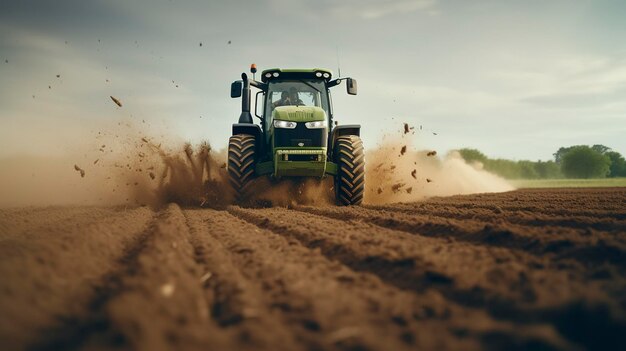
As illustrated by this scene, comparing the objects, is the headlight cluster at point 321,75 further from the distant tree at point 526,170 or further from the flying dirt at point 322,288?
the distant tree at point 526,170

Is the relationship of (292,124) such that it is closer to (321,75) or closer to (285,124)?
(285,124)

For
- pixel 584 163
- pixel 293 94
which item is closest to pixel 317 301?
pixel 293 94

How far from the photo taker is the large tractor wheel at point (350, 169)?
29.8 ft

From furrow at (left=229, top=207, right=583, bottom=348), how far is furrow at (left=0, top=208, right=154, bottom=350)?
189 cm

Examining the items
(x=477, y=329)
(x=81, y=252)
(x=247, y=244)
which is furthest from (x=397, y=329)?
(x=81, y=252)

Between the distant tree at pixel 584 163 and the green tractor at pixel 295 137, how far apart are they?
70775 mm

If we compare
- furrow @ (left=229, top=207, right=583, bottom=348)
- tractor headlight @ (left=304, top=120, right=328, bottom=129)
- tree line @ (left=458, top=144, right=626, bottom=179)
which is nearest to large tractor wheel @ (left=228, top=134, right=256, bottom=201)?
tractor headlight @ (left=304, top=120, right=328, bottom=129)

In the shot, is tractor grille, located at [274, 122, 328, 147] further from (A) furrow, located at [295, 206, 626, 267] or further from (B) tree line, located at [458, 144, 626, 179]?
(B) tree line, located at [458, 144, 626, 179]

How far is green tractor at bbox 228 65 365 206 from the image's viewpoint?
884 cm

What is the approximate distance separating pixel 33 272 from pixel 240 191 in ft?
21.2

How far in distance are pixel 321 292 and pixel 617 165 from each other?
9175cm

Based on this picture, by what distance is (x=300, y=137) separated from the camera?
29.2 feet

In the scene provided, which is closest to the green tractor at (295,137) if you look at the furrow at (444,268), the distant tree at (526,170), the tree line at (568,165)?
the furrow at (444,268)

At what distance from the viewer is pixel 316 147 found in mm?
8914
